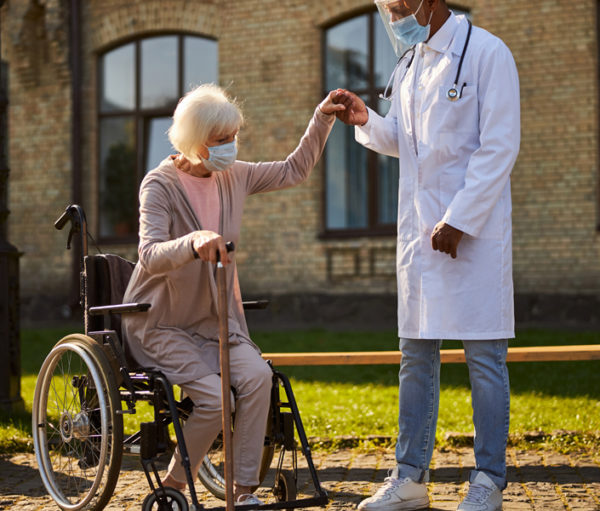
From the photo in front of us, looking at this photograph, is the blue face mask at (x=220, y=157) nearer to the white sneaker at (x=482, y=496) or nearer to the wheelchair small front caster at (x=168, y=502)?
the wheelchair small front caster at (x=168, y=502)

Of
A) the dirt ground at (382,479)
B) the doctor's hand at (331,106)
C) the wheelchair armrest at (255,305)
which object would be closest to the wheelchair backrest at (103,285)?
the wheelchair armrest at (255,305)

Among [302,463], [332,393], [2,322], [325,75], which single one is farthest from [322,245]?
[302,463]

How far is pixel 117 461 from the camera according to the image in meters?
3.73

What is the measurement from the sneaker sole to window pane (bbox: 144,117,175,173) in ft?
35.7

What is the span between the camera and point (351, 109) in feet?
14.4

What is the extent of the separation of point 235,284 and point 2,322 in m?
3.17

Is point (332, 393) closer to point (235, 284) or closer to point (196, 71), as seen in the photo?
point (235, 284)

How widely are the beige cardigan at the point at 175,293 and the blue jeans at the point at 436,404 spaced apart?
70 centimetres

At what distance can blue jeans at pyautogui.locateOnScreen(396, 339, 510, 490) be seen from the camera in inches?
154

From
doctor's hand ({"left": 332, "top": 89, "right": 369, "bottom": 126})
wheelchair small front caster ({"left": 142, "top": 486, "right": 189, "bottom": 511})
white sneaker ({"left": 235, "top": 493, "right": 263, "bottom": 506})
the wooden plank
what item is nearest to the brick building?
the wooden plank

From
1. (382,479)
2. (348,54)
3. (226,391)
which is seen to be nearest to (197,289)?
(226,391)

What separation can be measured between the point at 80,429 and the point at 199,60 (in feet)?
35.1

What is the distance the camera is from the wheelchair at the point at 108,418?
361 cm

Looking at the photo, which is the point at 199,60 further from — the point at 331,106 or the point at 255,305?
the point at 255,305
